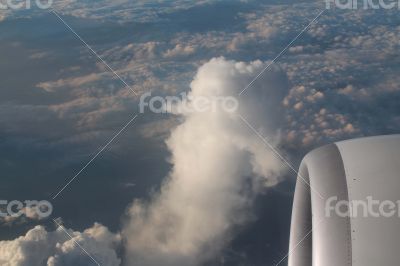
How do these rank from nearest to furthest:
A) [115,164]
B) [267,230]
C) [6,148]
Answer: [267,230]
[115,164]
[6,148]

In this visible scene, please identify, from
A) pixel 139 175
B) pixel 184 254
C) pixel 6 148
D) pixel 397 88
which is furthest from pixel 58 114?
pixel 397 88

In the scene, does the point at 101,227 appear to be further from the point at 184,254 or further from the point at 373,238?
the point at 373,238

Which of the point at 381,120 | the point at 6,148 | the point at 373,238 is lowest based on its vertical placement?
the point at 381,120

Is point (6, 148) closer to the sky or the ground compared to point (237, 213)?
closer to the sky

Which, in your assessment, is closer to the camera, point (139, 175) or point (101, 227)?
point (101, 227)

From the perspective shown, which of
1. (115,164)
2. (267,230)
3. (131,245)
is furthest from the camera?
(115,164)

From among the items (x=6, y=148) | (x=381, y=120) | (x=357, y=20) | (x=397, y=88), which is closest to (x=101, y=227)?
(x=6, y=148)

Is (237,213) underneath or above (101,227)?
underneath

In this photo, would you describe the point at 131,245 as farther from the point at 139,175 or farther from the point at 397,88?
the point at 397,88

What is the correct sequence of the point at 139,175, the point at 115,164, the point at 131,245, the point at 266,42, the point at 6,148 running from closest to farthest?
the point at 131,245, the point at 139,175, the point at 115,164, the point at 6,148, the point at 266,42
